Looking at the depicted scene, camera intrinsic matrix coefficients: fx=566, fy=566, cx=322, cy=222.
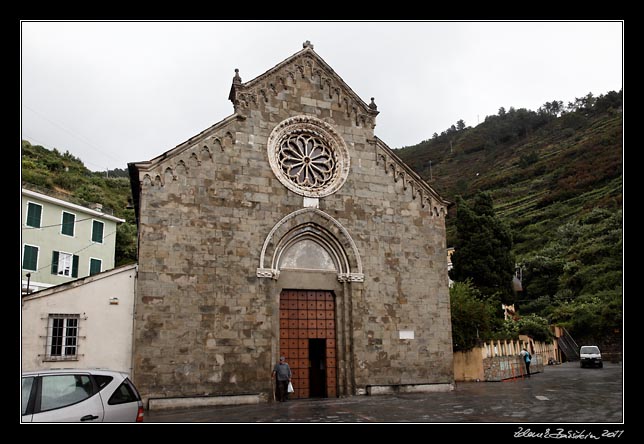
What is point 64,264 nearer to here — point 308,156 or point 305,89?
point 308,156

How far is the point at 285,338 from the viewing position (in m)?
21.3

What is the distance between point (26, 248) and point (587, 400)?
111 feet

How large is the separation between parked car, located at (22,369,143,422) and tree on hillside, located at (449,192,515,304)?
38315 mm

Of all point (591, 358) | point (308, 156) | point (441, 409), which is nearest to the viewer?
point (441, 409)

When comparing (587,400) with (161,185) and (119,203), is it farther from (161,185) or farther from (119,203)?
(119,203)

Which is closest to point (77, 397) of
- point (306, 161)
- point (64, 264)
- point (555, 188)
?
point (306, 161)

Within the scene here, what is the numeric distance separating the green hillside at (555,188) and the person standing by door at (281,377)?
37917 mm

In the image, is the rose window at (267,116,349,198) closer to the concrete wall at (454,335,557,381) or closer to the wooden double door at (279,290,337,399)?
the wooden double door at (279,290,337,399)

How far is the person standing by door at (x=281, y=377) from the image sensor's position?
769 inches

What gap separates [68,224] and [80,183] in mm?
31791

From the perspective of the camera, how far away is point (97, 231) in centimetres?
4322

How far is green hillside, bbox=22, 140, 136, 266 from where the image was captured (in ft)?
173

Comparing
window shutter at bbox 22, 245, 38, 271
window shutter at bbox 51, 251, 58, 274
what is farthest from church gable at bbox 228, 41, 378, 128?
window shutter at bbox 51, 251, 58, 274

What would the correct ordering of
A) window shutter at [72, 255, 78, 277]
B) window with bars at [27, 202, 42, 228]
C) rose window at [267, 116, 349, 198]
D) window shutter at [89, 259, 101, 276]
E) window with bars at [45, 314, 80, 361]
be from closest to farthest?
1. window with bars at [45, 314, 80, 361]
2. rose window at [267, 116, 349, 198]
3. window with bars at [27, 202, 42, 228]
4. window shutter at [72, 255, 78, 277]
5. window shutter at [89, 259, 101, 276]
